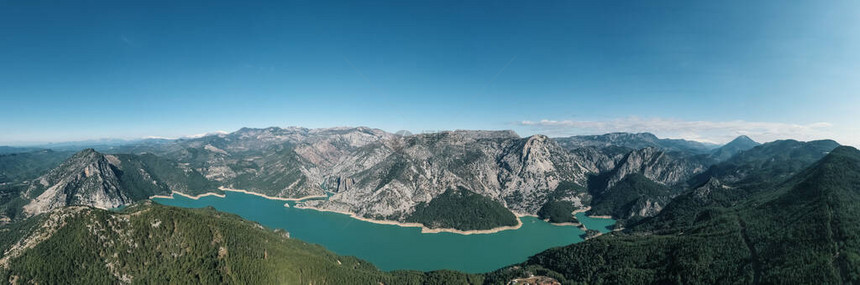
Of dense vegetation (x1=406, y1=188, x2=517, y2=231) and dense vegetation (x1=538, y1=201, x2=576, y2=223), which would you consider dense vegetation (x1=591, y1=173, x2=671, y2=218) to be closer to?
dense vegetation (x1=538, y1=201, x2=576, y2=223)

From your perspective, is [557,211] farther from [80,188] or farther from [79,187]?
[79,187]

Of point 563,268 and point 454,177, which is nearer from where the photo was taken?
point 563,268

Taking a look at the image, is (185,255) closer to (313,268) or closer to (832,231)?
(313,268)

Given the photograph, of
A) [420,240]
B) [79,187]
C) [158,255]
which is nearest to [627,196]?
[420,240]

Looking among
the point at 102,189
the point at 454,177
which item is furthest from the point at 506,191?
the point at 102,189

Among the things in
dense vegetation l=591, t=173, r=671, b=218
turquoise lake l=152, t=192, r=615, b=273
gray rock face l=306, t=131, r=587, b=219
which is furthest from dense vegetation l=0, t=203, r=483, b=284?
dense vegetation l=591, t=173, r=671, b=218

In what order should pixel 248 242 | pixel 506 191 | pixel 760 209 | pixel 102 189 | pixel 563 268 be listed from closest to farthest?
pixel 248 242 < pixel 563 268 < pixel 760 209 < pixel 102 189 < pixel 506 191
